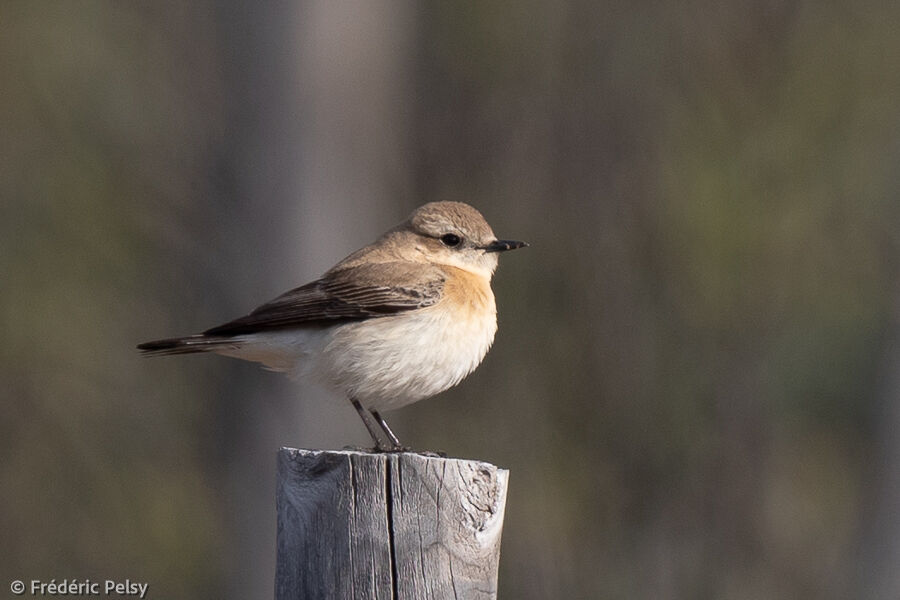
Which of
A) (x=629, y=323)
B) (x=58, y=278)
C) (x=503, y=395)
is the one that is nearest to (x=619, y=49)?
(x=629, y=323)

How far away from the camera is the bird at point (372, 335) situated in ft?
20.1

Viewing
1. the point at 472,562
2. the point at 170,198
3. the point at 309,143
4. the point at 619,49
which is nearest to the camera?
the point at 472,562

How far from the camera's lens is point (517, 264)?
1194cm

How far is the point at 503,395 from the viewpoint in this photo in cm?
1172

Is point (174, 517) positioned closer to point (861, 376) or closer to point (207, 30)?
point (207, 30)

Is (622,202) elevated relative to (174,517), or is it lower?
elevated

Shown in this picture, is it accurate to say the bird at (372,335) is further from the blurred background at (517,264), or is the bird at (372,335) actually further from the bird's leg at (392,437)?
the blurred background at (517,264)

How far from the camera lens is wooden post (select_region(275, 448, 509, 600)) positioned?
13.9 ft

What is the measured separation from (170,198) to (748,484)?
5847mm

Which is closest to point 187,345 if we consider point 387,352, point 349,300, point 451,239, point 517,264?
point 349,300

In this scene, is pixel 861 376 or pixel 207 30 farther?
pixel 861 376

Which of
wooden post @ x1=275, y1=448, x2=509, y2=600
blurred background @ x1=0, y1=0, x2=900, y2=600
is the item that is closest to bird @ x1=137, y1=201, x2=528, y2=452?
wooden post @ x1=275, y1=448, x2=509, y2=600

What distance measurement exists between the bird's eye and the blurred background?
10.4ft

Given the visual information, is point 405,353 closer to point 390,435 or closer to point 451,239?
point 390,435
